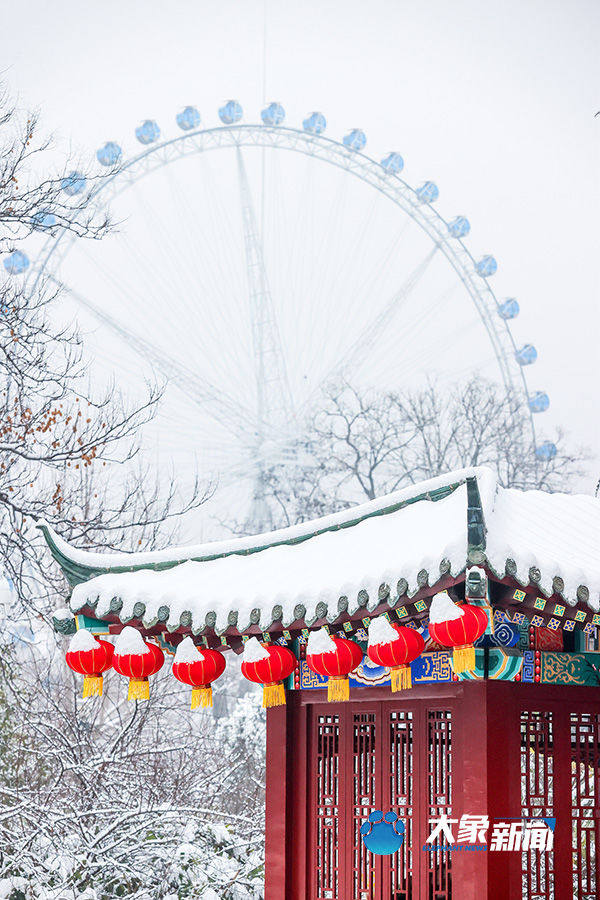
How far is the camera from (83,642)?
6707mm

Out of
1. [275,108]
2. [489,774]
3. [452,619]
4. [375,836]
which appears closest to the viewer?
[452,619]

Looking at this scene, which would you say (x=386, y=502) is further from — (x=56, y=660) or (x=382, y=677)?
(x=56, y=660)

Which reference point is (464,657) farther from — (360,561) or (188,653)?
(188,653)

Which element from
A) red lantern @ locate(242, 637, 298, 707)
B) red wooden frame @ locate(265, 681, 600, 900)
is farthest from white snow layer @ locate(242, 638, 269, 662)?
red wooden frame @ locate(265, 681, 600, 900)

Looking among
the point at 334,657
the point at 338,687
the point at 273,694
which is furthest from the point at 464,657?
the point at 273,694

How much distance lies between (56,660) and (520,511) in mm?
14330

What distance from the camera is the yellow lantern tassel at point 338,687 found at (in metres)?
6.07

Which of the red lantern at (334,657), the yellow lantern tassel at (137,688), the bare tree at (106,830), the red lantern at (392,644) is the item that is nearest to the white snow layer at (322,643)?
the red lantern at (334,657)

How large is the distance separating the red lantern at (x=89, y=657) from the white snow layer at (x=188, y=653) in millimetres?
468

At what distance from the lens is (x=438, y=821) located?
6.04m

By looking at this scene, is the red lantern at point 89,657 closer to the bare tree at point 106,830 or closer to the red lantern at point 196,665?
the red lantern at point 196,665

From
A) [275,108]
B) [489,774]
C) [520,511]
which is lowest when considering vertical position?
[489,774]

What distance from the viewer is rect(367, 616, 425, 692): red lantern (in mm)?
5590

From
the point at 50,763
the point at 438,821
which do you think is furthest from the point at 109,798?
the point at 438,821
